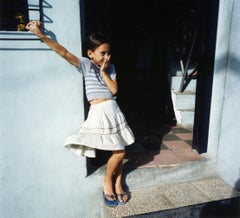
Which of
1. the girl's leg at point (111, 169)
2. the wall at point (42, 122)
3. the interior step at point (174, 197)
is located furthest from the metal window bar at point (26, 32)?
the interior step at point (174, 197)

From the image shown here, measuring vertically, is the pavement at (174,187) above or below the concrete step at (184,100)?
below

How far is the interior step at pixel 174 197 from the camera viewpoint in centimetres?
232

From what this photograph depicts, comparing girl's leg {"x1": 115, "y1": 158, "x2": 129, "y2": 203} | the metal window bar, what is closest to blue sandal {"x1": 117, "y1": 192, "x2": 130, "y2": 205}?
girl's leg {"x1": 115, "y1": 158, "x2": 129, "y2": 203}

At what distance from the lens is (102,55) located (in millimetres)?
2156

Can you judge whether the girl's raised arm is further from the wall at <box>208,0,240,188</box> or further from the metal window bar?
the wall at <box>208,0,240,188</box>

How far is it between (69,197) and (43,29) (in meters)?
1.76

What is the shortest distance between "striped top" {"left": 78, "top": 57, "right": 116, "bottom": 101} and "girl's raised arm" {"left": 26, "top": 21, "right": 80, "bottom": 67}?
9cm

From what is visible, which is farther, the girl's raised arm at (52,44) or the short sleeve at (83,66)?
the short sleeve at (83,66)

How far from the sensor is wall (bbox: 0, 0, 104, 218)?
6.84 ft

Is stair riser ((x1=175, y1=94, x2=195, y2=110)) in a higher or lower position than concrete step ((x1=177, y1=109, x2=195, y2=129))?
higher

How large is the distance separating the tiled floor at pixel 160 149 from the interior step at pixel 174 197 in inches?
11.9

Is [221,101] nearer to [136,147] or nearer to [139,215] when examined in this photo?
[136,147]

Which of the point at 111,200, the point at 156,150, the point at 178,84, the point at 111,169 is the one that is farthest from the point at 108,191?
the point at 178,84

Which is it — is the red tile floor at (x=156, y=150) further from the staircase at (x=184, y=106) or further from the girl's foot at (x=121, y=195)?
the girl's foot at (x=121, y=195)
